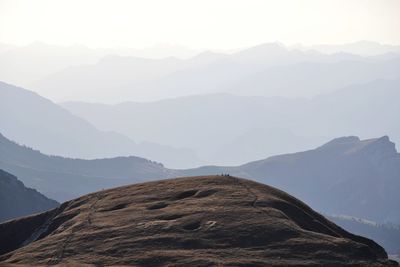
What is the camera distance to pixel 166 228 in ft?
348

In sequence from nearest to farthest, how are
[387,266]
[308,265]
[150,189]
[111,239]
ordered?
[308,265]
[387,266]
[111,239]
[150,189]

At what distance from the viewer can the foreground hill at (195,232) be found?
9506 cm

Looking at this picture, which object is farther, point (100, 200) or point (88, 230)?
point (100, 200)

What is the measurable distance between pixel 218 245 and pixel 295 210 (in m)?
22.3

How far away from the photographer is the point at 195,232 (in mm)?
103625

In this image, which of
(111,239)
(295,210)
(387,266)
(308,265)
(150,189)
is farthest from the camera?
(150,189)

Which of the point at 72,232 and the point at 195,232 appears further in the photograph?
the point at 72,232

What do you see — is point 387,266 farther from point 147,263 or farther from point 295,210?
point 147,263

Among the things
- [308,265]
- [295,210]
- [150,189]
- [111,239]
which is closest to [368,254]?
[308,265]

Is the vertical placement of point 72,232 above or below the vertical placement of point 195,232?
below

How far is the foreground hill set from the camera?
95062mm

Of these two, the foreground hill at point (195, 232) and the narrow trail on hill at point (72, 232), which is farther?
the narrow trail on hill at point (72, 232)

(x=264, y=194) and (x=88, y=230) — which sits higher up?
(x=264, y=194)

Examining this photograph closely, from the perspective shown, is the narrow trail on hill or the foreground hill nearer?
the foreground hill
